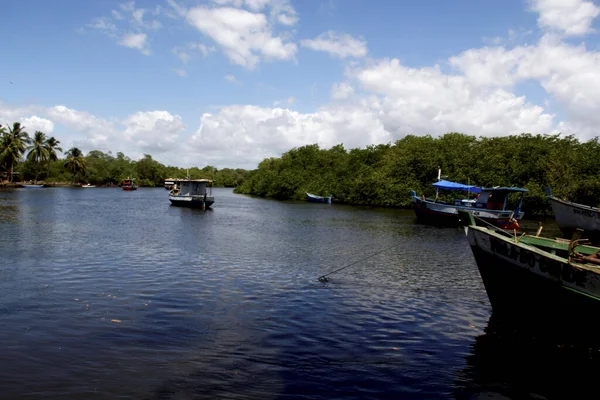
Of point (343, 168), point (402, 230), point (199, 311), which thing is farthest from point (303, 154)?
point (199, 311)

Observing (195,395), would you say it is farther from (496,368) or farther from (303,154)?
(303,154)

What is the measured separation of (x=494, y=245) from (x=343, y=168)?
8102 cm

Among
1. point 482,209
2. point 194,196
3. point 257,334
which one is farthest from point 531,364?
point 194,196

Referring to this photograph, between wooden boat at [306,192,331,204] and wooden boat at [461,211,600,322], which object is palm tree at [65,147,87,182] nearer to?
wooden boat at [306,192,331,204]

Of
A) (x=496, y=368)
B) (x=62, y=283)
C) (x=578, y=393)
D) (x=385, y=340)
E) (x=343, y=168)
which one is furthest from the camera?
(x=343, y=168)

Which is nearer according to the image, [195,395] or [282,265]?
[195,395]

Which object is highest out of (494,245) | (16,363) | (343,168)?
(343,168)

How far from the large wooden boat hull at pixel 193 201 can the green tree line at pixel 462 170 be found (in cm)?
2812

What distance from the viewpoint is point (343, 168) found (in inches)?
3573

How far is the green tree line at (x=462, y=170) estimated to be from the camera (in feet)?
167

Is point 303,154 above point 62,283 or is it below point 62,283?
above

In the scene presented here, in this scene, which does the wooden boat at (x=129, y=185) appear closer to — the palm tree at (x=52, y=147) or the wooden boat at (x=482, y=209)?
the palm tree at (x=52, y=147)

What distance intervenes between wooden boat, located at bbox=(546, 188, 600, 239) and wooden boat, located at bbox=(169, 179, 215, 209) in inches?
1468

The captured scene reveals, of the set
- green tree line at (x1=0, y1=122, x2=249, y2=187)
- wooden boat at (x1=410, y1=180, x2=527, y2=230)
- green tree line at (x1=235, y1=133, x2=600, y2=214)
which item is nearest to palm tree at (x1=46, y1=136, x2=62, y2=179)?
green tree line at (x1=0, y1=122, x2=249, y2=187)
